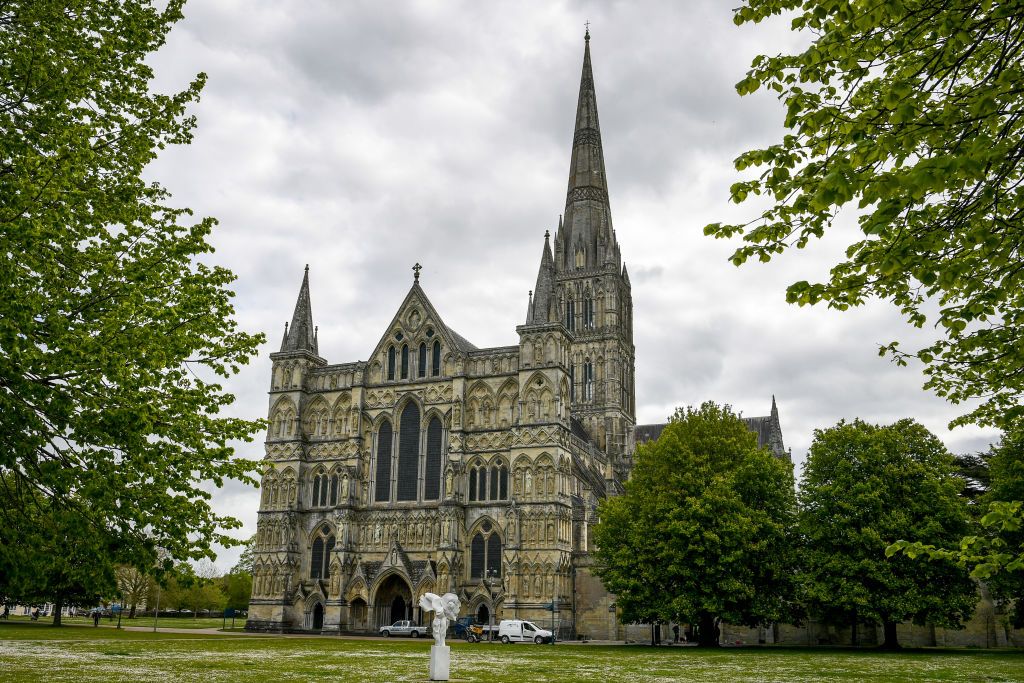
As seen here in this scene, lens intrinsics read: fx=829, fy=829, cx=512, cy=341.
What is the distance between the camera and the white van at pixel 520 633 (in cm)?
4722

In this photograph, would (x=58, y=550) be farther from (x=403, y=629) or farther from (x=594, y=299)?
(x=594, y=299)

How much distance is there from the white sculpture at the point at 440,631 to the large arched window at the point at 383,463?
36809 mm

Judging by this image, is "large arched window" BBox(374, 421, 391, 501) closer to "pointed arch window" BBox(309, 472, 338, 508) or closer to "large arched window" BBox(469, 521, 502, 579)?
"pointed arch window" BBox(309, 472, 338, 508)

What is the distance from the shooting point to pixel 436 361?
202ft

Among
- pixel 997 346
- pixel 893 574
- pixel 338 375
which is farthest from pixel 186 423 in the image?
pixel 338 375

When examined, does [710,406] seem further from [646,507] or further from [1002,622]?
[1002,622]

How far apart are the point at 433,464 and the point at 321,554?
1059 centimetres

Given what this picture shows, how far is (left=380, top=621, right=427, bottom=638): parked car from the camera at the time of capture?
52844 mm

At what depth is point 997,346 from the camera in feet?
36.8

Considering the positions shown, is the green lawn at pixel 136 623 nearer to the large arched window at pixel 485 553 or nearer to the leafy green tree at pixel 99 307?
the large arched window at pixel 485 553

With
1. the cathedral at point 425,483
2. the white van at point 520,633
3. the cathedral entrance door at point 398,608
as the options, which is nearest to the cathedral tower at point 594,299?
the cathedral at point 425,483

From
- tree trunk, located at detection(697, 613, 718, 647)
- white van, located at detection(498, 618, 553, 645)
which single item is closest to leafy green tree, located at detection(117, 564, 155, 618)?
white van, located at detection(498, 618, 553, 645)

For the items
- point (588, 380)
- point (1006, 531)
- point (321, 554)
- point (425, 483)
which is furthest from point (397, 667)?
point (588, 380)

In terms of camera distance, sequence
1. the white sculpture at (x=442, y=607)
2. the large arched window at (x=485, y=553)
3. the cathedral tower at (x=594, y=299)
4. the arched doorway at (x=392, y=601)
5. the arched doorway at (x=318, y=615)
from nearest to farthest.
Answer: the white sculpture at (x=442, y=607) → the large arched window at (x=485, y=553) → the arched doorway at (x=392, y=601) → the arched doorway at (x=318, y=615) → the cathedral tower at (x=594, y=299)
